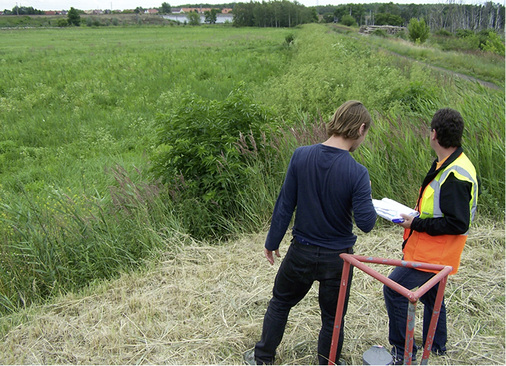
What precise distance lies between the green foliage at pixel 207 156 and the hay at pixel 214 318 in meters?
1.05

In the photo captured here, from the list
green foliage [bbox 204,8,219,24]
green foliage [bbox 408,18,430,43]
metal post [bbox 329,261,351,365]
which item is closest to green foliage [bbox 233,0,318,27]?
green foliage [bbox 204,8,219,24]

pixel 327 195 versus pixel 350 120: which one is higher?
pixel 350 120

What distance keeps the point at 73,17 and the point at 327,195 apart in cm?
4164

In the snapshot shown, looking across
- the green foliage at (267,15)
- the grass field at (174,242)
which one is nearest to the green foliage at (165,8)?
the green foliage at (267,15)

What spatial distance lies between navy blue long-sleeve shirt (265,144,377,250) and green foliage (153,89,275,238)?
2.67 meters

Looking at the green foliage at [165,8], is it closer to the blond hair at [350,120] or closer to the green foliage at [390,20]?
the green foliage at [390,20]

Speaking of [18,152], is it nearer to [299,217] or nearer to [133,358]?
[133,358]

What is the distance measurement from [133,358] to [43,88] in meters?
16.4

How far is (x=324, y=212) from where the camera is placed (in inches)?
98.2

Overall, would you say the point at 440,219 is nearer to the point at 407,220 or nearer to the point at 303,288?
the point at 407,220

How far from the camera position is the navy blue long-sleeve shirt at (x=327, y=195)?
2.39 meters

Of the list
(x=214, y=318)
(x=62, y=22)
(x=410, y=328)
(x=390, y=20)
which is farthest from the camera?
(x=390, y=20)

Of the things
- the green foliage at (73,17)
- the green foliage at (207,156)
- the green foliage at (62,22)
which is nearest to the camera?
the green foliage at (207,156)

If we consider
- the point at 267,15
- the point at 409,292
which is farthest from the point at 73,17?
the point at 267,15
